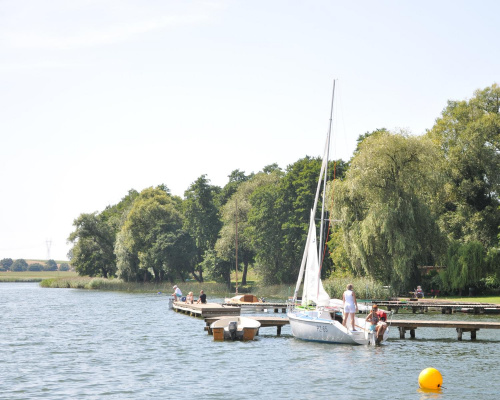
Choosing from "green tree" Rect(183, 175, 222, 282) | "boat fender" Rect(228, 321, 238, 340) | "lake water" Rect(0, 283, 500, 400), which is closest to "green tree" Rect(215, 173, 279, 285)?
→ "green tree" Rect(183, 175, 222, 282)

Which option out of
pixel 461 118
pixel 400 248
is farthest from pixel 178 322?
pixel 461 118

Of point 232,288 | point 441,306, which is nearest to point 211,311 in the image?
point 441,306

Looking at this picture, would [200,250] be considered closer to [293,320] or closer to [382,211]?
[382,211]

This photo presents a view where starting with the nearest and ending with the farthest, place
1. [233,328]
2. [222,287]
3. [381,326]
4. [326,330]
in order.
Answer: [381,326], [326,330], [233,328], [222,287]

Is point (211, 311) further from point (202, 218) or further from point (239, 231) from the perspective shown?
Answer: point (202, 218)

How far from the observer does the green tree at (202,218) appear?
108 metres

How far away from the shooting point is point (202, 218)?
4289 inches

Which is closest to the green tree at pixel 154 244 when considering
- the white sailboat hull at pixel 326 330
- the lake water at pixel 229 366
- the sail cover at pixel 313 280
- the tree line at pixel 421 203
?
the tree line at pixel 421 203

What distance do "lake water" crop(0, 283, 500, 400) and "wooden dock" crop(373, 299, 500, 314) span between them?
780 cm

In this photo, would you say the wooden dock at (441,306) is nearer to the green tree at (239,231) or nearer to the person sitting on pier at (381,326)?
the person sitting on pier at (381,326)

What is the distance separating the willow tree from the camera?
2255 inches

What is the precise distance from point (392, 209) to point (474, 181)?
38.4 ft

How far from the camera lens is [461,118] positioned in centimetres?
6762

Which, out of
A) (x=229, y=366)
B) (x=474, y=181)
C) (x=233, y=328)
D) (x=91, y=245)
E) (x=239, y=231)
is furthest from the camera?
Result: (x=91, y=245)
